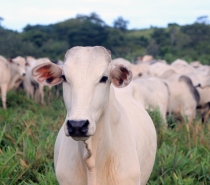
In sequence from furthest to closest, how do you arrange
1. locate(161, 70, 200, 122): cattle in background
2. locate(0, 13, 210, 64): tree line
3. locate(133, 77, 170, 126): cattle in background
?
1. locate(0, 13, 210, 64): tree line
2. locate(161, 70, 200, 122): cattle in background
3. locate(133, 77, 170, 126): cattle in background

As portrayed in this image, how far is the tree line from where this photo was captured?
104 feet

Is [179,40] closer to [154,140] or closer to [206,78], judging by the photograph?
[206,78]

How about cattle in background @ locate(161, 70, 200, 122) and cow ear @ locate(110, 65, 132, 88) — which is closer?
cow ear @ locate(110, 65, 132, 88)

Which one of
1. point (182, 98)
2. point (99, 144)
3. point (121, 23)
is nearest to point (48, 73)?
point (99, 144)

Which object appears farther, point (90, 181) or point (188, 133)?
point (188, 133)

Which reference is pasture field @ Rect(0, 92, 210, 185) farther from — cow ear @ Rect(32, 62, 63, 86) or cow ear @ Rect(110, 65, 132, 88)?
cow ear @ Rect(110, 65, 132, 88)

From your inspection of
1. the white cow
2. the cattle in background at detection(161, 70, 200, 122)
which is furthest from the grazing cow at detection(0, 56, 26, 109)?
the cattle in background at detection(161, 70, 200, 122)

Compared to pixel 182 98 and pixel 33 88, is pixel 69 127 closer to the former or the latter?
pixel 182 98

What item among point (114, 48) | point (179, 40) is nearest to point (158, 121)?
point (114, 48)

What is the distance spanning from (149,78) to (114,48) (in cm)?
2881

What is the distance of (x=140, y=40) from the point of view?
44719mm

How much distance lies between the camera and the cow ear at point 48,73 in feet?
10.1

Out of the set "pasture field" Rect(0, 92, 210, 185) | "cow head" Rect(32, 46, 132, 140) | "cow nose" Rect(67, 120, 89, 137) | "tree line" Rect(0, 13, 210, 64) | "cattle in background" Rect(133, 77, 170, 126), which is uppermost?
"tree line" Rect(0, 13, 210, 64)

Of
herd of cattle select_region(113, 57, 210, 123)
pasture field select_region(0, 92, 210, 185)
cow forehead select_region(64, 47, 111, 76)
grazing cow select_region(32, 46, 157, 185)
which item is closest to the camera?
grazing cow select_region(32, 46, 157, 185)
